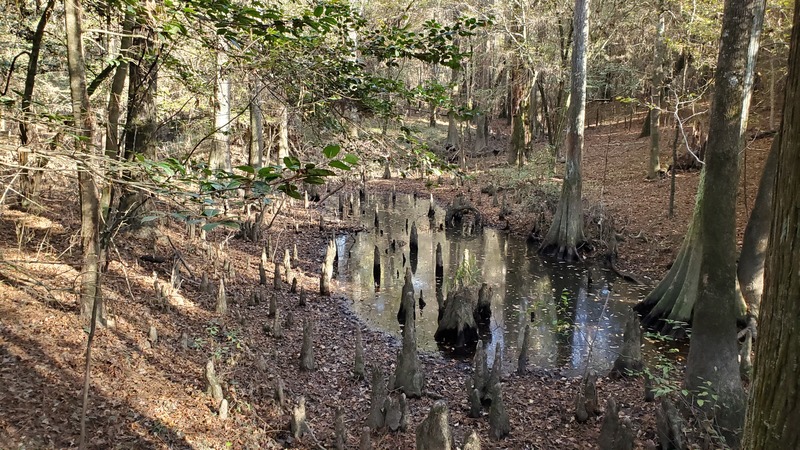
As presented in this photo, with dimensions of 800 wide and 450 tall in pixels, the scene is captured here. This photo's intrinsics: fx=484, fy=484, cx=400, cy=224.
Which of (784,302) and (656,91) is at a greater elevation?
(656,91)

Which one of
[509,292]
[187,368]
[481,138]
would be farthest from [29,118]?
[481,138]

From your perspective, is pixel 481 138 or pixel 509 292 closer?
pixel 509 292

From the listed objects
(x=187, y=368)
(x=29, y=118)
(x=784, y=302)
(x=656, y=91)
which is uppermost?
(x=656, y=91)

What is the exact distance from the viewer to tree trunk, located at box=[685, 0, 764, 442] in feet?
17.8

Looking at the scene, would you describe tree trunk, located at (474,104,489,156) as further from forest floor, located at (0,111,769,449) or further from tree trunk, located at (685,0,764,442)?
tree trunk, located at (685,0,764,442)

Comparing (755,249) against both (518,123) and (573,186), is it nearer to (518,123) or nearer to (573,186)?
(573,186)

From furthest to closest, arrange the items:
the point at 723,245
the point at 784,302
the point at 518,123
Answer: the point at 518,123 < the point at 723,245 < the point at 784,302

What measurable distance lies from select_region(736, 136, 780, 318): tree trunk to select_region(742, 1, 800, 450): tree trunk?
323 inches

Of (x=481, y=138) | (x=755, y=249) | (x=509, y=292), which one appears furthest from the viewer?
(x=481, y=138)

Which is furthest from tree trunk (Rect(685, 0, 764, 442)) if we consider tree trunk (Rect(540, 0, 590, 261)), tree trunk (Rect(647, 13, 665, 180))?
tree trunk (Rect(647, 13, 665, 180))

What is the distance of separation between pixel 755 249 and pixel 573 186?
563 cm

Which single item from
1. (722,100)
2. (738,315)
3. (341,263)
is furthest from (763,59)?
(341,263)

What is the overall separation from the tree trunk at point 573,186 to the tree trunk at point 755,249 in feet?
17.1

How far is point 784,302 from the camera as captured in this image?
4.40ft
